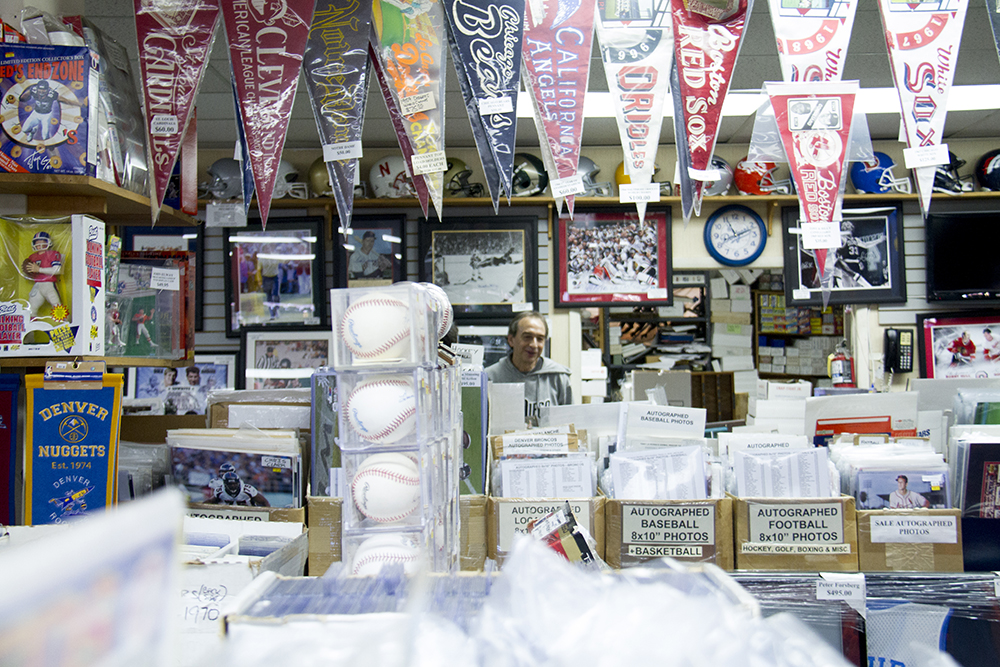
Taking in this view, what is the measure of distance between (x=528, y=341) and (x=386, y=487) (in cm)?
262

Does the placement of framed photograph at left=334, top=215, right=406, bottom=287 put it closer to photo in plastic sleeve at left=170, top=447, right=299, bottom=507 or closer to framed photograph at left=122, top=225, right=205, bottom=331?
framed photograph at left=122, top=225, right=205, bottom=331

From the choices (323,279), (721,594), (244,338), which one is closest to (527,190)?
(323,279)

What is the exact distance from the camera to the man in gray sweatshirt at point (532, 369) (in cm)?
394

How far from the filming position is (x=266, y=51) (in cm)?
244

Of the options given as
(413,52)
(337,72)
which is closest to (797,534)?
(413,52)

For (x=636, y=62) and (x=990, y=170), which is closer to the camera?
(x=636, y=62)

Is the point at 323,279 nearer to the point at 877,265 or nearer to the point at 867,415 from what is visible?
the point at 867,415

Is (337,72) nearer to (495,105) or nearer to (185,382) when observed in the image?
(495,105)

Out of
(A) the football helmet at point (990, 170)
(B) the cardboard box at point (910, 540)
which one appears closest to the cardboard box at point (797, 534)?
(B) the cardboard box at point (910, 540)

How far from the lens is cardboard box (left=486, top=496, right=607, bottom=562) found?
2.09 m

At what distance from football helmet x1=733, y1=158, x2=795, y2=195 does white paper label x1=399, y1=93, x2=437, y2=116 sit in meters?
3.29

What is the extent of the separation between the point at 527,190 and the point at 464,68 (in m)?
2.50

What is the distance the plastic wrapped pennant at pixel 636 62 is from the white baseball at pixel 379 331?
1.48m

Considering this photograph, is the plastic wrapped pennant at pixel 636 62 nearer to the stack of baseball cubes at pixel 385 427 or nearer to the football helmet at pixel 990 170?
the stack of baseball cubes at pixel 385 427
